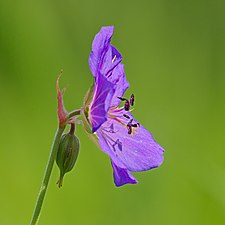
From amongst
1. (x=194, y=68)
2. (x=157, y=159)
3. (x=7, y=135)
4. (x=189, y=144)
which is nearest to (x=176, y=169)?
(x=189, y=144)

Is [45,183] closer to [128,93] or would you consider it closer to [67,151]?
[67,151]

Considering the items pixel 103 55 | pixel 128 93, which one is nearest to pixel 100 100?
pixel 103 55

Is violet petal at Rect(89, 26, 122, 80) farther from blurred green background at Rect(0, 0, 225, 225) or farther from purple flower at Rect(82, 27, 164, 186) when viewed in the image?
blurred green background at Rect(0, 0, 225, 225)

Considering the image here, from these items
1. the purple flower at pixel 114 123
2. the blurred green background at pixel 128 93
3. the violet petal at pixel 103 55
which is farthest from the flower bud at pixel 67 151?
the blurred green background at pixel 128 93

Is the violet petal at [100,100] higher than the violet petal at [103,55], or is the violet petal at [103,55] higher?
the violet petal at [103,55]

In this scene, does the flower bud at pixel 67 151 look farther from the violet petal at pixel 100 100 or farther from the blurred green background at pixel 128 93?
the blurred green background at pixel 128 93

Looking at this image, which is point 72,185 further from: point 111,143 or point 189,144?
point 111,143
